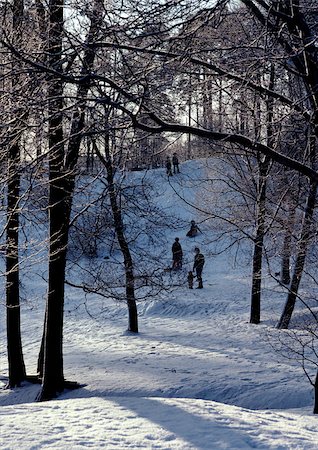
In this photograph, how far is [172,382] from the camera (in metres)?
10.8

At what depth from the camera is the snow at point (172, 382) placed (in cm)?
591

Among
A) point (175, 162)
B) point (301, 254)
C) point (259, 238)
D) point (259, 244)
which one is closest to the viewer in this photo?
point (301, 254)


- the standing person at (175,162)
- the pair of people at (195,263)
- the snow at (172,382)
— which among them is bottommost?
the snow at (172,382)

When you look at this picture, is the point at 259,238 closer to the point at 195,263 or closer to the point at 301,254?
the point at 301,254

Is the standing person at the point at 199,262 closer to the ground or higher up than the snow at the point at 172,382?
higher up

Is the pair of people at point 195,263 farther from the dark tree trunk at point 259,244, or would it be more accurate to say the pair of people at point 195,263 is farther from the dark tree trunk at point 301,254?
Answer: the dark tree trunk at point 301,254

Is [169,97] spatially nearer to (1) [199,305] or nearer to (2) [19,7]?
(2) [19,7]

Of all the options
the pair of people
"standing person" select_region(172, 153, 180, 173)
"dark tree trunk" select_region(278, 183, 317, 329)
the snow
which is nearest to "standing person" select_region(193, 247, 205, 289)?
the pair of people

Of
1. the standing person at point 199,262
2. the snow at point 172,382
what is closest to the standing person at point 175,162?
the snow at point 172,382

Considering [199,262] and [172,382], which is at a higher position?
[199,262]

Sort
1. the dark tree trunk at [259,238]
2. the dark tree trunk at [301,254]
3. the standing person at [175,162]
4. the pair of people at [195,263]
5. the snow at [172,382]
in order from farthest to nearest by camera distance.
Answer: the standing person at [175,162], the pair of people at [195,263], the dark tree trunk at [259,238], the dark tree trunk at [301,254], the snow at [172,382]

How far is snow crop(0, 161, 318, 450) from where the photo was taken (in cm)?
591

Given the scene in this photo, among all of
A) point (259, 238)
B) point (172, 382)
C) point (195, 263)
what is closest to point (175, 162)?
point (195, 263)

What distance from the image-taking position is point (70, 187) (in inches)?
416
